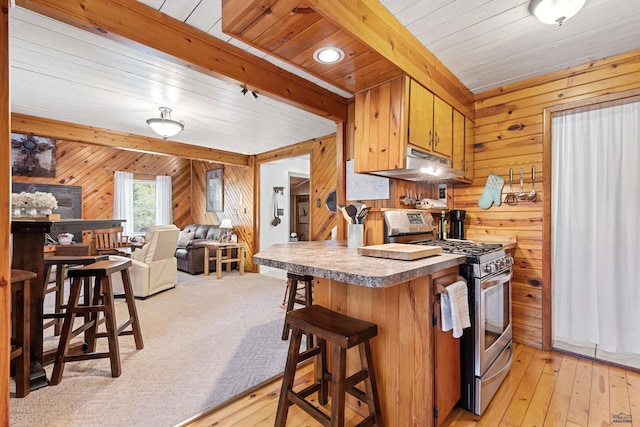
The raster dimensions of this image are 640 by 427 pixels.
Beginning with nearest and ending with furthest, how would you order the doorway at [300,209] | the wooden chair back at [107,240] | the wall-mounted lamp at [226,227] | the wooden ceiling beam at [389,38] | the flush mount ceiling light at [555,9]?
the wooden ceiling beam at [389,38]
the flush mount ceiling light at [555,9]
the wooden chair back at [107,240]
the wall-mounted lamp at [226,227]
the doorway at [300,209]

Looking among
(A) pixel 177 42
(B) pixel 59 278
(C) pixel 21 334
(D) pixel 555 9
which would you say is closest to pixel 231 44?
(A) pixel 177 42

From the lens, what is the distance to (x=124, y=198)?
6.74 metres

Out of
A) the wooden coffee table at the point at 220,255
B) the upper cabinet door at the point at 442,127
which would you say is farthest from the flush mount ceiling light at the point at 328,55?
the wooden coffee table at the point at 220,255

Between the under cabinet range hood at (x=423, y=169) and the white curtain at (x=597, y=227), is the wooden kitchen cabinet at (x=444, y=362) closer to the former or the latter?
the under cabinet range hood at (x=423, y=169)

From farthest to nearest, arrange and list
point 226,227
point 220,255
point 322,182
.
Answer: point 226,227 → point 220,255 → point 322,182

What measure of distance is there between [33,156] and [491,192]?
25.0 feet

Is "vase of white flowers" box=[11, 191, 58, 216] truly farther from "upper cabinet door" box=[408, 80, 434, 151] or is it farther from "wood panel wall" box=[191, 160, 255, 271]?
"wood panel wall" box=[191, 160, 255, 271]

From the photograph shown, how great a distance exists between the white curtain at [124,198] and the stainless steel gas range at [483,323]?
678 centimetres

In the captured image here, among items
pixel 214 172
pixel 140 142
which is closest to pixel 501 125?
pixel 140 142

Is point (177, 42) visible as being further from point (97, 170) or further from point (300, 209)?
point (300, 209)

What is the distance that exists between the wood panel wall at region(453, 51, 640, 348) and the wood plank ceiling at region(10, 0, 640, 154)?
137 millimetres

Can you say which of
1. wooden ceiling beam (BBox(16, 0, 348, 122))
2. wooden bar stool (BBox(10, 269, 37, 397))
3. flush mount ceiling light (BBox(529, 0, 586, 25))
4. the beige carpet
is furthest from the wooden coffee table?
flush mount ceiling light (BBox(529, 0, 586, 25))

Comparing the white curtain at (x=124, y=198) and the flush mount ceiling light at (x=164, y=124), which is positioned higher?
the flush mount ceiling light at (x=164, y=124)

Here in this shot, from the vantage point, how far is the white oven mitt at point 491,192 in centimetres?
282
